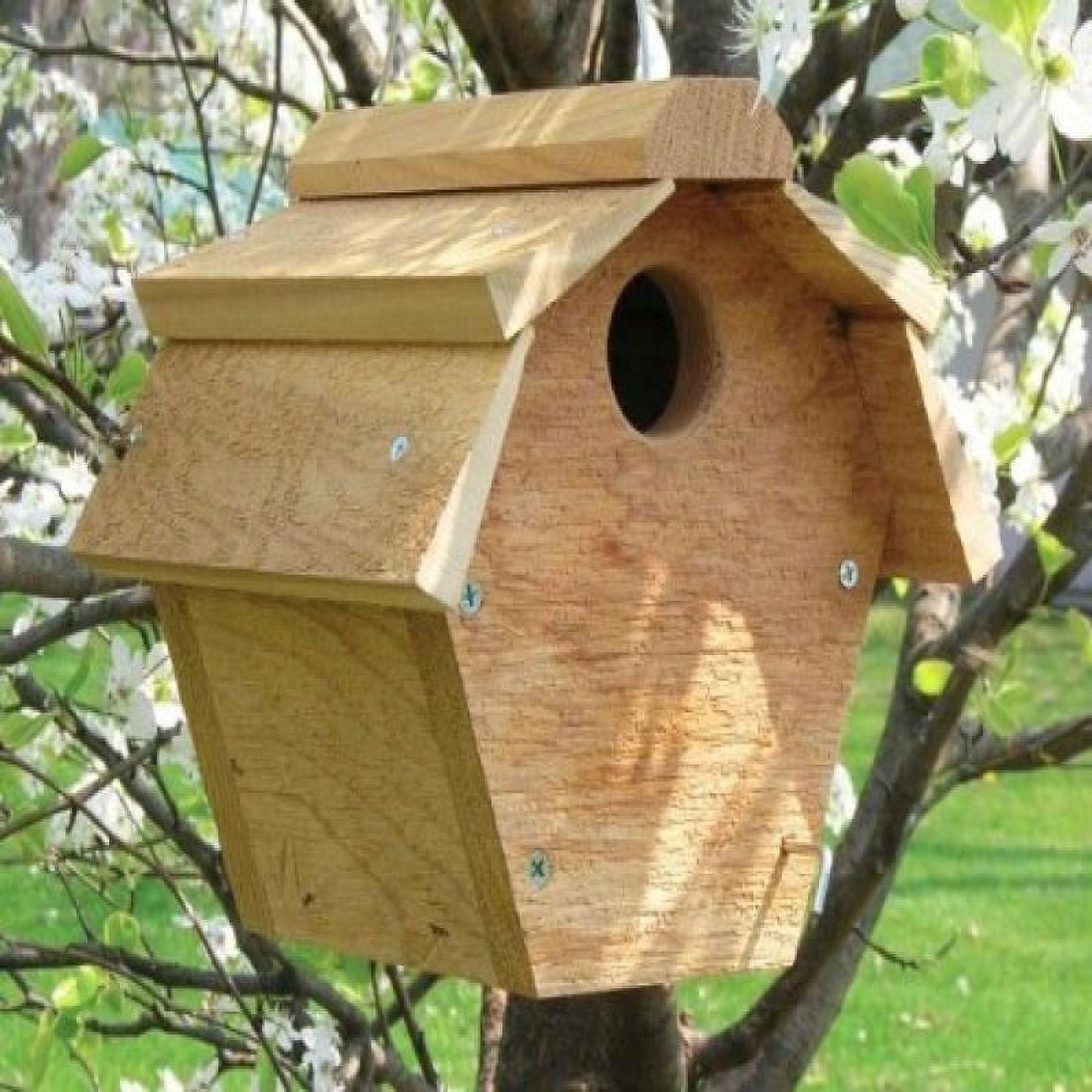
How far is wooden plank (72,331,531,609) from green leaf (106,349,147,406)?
3cm

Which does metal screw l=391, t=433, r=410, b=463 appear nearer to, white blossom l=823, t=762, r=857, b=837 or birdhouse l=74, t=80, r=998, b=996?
birdhouse l=74, t=80, r=998, b=996

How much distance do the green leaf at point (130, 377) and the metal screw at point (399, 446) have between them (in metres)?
0.41

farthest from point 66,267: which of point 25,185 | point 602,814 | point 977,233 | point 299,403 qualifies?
point 25,185

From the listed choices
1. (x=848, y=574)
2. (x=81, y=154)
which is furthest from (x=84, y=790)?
(x=848, y=574)

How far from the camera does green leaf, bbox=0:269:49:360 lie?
70.7 inches

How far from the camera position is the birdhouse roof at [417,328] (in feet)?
5.50

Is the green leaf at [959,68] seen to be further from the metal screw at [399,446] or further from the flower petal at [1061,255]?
the metal screw at [399,446]

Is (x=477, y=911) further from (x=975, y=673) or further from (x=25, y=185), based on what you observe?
(x=25, y=185)

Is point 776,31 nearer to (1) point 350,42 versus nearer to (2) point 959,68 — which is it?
(2) point 959,68

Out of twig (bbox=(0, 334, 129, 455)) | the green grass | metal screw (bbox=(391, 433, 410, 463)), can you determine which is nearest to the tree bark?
twig (bbox=(0, 334, 129, 455))

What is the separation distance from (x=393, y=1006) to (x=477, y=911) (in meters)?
0.98

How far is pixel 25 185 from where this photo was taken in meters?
9.81

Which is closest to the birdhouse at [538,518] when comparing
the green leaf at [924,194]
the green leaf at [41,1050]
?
the green leaf at [924,194]

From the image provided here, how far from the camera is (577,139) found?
1.82 metres
